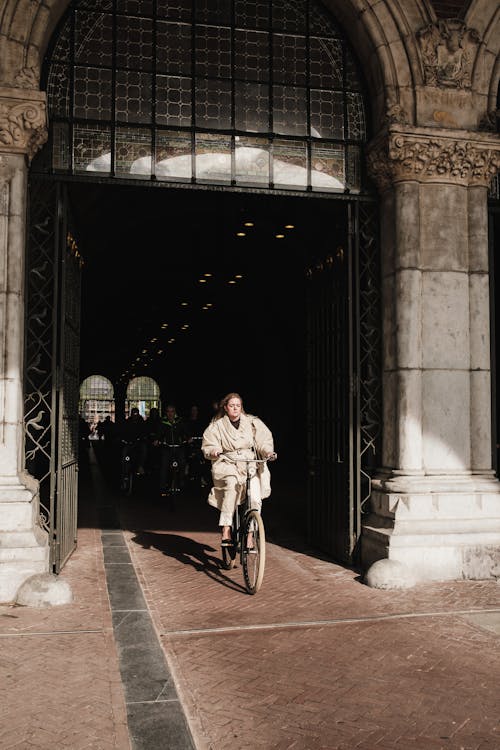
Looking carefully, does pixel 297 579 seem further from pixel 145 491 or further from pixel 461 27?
pixel 145 491

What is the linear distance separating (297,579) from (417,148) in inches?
188

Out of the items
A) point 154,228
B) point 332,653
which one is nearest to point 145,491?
point 154,228

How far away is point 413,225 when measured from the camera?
27.6 feet

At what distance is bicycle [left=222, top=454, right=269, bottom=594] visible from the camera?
7.14 m

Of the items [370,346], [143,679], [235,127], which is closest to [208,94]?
[235,127]

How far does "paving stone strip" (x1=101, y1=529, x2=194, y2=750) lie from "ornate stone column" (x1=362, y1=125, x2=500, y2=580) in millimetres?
2768

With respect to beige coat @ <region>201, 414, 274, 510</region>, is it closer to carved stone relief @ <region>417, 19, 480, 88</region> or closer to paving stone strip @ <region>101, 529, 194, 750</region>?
paving stone strip @ <region>101, 529, 194, 750</region>

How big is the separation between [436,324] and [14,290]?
4.44 metres

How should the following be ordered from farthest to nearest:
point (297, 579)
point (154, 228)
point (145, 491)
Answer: point (145, 491)
point (154, 228)
point (297, 579)

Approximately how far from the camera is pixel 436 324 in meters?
8.40

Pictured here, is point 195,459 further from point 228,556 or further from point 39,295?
point 39,295

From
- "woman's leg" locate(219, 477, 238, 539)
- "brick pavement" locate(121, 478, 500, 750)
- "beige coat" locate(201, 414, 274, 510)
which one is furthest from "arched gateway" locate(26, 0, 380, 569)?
"brick pavement" locate(121, 478, 500, 750)

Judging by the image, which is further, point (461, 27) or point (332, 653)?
point (461, 27)

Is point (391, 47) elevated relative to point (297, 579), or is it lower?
elevated
